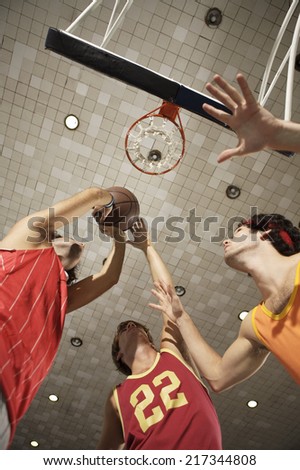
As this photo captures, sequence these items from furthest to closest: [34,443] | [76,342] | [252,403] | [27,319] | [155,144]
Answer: [34,443] → [252,403] → [76,342] → [155,144] → [27,319]

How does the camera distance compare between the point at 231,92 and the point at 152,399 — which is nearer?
the point at 231,92

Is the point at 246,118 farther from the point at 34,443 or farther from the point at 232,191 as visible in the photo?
the point at 34,443

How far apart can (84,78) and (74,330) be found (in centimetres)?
276

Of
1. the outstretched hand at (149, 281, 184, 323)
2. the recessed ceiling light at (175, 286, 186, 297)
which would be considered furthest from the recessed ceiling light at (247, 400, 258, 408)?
the outstretched hand at (149, 281, 184, 323)

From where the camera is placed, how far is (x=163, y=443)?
172 cm

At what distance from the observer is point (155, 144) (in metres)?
2.94

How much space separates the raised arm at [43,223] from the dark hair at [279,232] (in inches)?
38.5

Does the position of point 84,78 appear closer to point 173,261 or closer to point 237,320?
point 173,261

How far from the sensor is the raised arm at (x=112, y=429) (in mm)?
2094

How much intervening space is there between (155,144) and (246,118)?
1.64 meters

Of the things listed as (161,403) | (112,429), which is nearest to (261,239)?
(161,403)

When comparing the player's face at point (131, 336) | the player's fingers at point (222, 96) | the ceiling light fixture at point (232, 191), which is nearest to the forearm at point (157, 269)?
the player's face at point (131, 336)

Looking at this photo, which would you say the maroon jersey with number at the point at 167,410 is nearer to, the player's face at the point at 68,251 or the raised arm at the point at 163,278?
the raised arm at the point at 163,278
